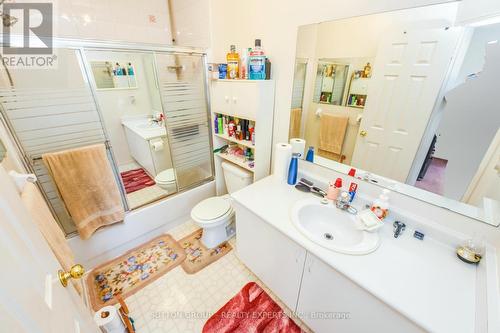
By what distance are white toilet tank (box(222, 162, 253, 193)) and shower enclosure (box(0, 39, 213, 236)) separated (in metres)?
0.33

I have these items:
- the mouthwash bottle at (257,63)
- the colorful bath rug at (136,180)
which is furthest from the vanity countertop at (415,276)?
the colorful bath rug at (136,180)

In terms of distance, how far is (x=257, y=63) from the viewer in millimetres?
1457

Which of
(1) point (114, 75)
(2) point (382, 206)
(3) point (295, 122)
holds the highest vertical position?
(1) point (114, 75)

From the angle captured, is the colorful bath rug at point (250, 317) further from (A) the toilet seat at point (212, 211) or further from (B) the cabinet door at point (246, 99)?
(B) the cabinet door at point (246, 99)

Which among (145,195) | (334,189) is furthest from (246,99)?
(145,195)

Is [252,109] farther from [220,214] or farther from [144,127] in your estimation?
[144,127]

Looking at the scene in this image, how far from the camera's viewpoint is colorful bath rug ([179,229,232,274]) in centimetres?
175

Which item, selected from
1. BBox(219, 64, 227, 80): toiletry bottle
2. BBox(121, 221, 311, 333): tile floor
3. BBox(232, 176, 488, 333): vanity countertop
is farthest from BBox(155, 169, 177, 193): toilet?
BBox(232, 176, 488, 333): vanity countertop

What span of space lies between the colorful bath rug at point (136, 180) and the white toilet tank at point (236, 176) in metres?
1.03

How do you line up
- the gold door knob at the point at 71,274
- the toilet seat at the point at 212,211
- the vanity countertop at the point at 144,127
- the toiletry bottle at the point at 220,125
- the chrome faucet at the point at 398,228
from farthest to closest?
1. the vanity countertop at the point at 144,127
2. the toiletry bottle at the point at 220,125
3. the toilet seat at the point at 212,211
4. the chrome faucet at the point at 398,228
5. the gold door knob at the point at 71,274

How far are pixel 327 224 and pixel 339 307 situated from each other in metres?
0.45

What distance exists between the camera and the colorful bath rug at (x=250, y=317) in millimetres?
Answer: 1332

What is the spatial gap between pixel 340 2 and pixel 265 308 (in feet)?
6.59

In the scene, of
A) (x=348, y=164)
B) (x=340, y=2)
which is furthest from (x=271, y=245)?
(x=340, y=2)
